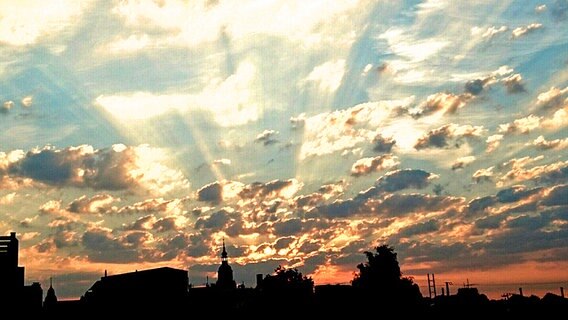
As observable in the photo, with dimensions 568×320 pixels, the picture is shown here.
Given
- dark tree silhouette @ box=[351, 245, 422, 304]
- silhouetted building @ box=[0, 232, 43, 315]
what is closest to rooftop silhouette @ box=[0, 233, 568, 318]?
dark tree silhouette @ box=[351, 245, 422, 304]

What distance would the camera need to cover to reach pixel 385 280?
99.0 metres

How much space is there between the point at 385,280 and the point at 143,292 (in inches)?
1431

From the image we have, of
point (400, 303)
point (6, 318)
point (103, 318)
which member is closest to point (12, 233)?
point (6, 318)

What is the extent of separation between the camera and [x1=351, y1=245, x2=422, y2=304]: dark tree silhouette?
316 ft

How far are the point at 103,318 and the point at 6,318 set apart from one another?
3849cm

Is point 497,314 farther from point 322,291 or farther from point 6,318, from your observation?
point 6,318

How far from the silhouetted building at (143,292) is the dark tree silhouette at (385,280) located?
27.4m

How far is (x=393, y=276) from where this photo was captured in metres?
99.8

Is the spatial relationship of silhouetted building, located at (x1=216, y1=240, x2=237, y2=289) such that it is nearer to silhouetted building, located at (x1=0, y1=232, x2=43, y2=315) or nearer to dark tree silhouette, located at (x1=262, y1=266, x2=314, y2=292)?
dark tree silhouette, located at (x1=262, y1=266, x2=314, y2=292)

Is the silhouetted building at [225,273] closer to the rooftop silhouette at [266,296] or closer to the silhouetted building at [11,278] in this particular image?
the rooftop silhouette at [266,296]

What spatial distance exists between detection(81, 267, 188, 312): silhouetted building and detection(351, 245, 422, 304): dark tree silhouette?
89.7 feet

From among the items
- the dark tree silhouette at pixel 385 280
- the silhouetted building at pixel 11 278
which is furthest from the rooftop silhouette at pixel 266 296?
the silhouetted building at pixel 11 278

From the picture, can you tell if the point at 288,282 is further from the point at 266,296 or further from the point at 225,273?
the point at 225,273

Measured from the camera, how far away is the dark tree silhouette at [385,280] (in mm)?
96188
